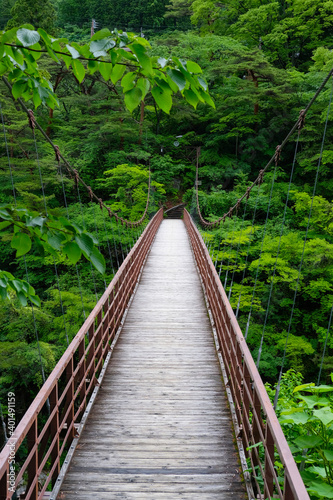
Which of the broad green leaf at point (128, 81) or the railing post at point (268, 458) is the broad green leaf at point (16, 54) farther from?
the railing post at point (268, 458)

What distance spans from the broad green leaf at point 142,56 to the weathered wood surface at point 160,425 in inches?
99.3

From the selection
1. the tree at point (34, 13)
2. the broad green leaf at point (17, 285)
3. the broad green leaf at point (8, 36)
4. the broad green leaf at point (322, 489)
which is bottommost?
the broad green leaf at point (322, 489)

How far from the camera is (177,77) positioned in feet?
3.56

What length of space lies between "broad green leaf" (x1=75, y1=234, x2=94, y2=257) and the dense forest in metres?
5.18

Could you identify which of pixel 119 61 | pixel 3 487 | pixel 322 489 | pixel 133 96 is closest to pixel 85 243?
pixel 133 96

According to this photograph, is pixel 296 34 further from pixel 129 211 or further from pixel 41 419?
pixel 41 419

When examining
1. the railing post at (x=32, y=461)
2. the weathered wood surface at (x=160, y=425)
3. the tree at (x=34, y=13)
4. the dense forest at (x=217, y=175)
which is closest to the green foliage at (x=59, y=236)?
the railing post at (x=32, y=461)

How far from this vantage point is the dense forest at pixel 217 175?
34.8 feet

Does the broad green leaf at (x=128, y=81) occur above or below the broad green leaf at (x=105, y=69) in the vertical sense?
below

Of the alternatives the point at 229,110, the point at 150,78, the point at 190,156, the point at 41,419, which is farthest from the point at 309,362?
the point at 190,156

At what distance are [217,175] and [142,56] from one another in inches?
790

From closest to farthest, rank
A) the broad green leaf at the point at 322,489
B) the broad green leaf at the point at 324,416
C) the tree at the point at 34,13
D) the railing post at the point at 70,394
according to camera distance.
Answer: the broad green leaf at the point at 322,489, the broad green leaf at the point at 324,416, the railing post at the point at 70,394, the tree at the point at 34,13

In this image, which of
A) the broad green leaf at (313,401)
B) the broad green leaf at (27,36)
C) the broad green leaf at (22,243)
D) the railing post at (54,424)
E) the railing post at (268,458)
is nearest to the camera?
the broad green leaf at (27,36)

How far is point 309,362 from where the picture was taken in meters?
12.1
